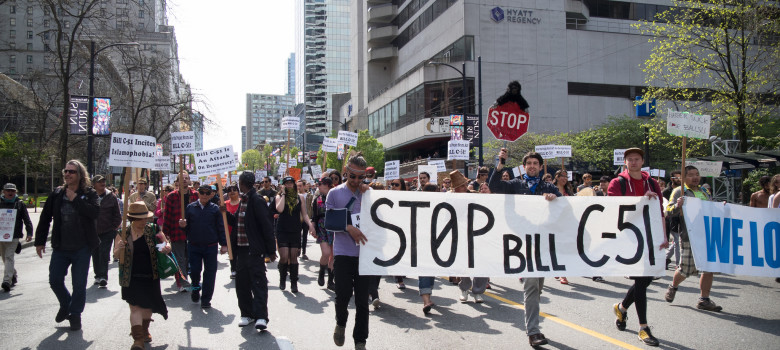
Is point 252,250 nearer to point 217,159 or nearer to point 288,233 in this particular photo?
point 288,233

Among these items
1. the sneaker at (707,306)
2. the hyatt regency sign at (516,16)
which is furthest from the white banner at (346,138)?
the hyatt regency sign at (516,16)

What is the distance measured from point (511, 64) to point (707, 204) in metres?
43.6

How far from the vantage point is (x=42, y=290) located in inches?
364

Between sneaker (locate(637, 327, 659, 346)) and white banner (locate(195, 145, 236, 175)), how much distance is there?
649 cm

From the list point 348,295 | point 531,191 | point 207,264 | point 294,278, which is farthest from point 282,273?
point 531,191

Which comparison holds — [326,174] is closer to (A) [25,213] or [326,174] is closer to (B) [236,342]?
(B) [236,342]

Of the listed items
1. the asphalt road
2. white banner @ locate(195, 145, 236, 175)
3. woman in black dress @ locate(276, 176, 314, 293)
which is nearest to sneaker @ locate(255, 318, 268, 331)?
the asphalt road

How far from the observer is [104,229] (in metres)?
8.40

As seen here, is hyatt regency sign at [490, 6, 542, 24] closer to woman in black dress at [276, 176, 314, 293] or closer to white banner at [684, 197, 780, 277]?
woman in black dress at [276, 176, 314, 293]

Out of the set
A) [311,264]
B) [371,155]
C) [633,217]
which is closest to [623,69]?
[371,155]

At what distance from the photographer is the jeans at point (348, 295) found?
491 cm

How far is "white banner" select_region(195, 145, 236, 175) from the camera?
29.8ft

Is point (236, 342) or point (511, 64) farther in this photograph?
point (511, 64)

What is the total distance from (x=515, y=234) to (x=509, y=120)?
5.91 meters
